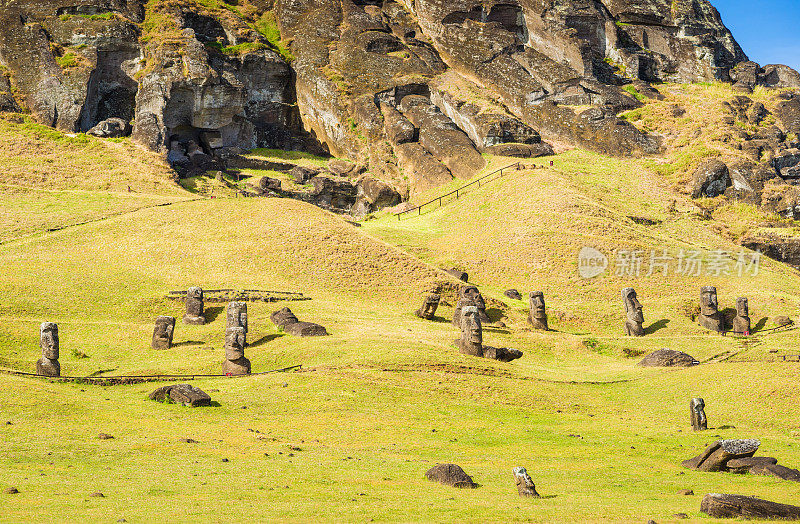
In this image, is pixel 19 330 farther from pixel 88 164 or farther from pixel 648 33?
pixel 648 33

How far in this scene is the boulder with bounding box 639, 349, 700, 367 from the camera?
4136 cm

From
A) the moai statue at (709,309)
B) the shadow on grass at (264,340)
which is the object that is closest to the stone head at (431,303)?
the shadow on grass at (264,340)

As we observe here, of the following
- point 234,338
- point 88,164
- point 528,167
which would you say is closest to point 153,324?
point 234,338

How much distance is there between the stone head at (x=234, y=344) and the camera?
123 ft

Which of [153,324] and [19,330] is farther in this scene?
[153,324]

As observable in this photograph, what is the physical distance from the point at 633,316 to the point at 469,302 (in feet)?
33.1

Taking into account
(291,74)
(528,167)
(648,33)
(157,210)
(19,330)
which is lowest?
(19,330)

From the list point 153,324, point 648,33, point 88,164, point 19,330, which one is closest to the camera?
point 19,330

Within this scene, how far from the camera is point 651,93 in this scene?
349 feet

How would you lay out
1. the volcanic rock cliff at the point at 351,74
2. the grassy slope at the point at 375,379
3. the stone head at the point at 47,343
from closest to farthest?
the grassy slope at the point at 375,379
the stone head at the point at 47,343
the volcanic rock cliff at the point at 351,74

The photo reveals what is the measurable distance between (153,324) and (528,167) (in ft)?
145

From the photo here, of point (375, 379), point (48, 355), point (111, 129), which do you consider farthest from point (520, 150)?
point (48, 355)

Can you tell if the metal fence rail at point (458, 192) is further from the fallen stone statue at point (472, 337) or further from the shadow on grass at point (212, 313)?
the fallen stone statue at point (472, 337)

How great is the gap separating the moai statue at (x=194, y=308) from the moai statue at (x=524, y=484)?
30.3m
